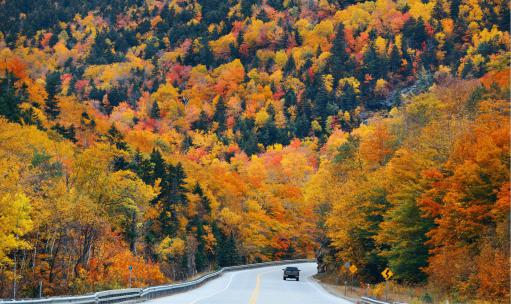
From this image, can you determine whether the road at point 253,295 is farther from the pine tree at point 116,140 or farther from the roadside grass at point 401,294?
the pine tree at point 116,140

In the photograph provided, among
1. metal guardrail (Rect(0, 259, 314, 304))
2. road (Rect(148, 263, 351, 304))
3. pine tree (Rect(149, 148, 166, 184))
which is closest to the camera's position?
metal guardrail (Rect(0, 259, 314, 304))

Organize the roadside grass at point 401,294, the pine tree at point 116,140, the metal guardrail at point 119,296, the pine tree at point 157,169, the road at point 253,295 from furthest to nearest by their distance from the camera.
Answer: the pine tree at point 116,140 < the pine tree at point 157,169 < the road at point 253,295 < the roadside grass at point 401,294 < the metal guardrail at point 119,296

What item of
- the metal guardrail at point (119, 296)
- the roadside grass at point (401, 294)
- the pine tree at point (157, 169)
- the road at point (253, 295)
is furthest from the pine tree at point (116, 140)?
the roadside grass at point (401, 294)

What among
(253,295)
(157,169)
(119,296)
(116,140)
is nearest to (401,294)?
(253,295)

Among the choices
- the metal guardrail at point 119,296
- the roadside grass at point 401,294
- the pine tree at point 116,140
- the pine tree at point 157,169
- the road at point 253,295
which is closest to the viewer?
the metal guardrail at point 119,296

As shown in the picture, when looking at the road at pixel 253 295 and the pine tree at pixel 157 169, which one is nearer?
the road at pixel 253 295

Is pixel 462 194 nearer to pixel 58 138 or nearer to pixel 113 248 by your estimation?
pixel 113 248

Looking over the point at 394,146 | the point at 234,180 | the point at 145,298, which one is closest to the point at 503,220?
the point at 145,298

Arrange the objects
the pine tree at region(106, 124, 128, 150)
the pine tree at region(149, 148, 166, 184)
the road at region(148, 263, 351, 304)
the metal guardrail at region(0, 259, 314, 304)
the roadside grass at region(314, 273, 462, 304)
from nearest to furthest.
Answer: the metal guardrail at region(0, 259, 314, 304) → the roadside grass at region(314, 273, 462, 304) → the road at region(148, 263, 351, 304) → the pine tree at region(149, 148, 166, 184) → the pine tree at region(106, 124, 128, 150)

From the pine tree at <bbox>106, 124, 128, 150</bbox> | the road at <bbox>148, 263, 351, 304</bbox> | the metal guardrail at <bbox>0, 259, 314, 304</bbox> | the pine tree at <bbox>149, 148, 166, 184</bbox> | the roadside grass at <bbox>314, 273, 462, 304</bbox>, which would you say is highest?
the pine tree at <bbox>106, 124, 128, 150</bbox>

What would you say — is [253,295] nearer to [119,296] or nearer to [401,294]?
[401,294]

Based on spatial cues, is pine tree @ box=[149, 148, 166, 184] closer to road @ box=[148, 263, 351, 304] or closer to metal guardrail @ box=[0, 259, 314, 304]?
road @ box=[148, 263, 351, 304]

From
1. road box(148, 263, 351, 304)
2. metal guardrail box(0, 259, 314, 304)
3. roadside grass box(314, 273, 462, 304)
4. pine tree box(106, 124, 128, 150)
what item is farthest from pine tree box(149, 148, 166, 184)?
roadside grass box(314, 273, 462, 304)

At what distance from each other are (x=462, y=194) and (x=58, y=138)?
6517cm
